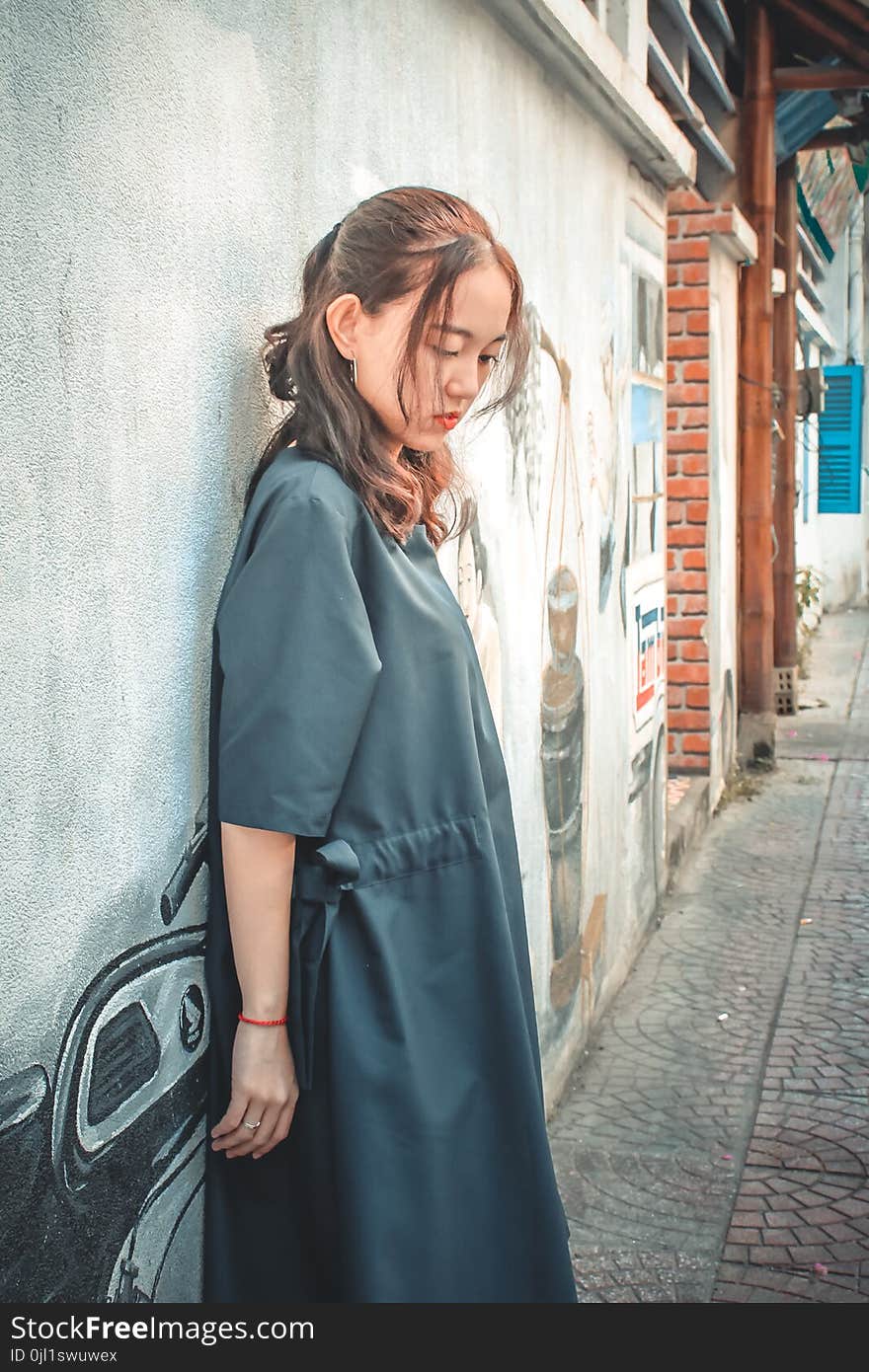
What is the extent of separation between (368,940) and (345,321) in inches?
30.7

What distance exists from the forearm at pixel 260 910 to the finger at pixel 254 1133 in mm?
131

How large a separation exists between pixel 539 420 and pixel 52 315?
2033 mm

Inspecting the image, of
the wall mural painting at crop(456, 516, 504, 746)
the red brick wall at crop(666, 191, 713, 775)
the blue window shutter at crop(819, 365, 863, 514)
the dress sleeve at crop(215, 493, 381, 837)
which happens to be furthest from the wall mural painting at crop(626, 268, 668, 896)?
the blue window shutter at crop(819, 365, 863, 514)

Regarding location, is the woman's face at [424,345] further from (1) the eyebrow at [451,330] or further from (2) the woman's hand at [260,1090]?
(2) the woman's hand at [260,1090]

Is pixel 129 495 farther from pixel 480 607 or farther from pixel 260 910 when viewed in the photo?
pixel 480 607

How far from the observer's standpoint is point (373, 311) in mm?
1783

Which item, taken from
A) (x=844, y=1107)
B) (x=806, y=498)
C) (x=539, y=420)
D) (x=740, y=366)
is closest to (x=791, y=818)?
(x=740, y=366)

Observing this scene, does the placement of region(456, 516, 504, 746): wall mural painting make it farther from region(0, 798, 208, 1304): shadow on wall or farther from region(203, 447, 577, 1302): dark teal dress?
region(0, 798, 208, 1304): shadow on wall

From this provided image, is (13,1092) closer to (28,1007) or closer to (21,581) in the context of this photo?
(28,1007)

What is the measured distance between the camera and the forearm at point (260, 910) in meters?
1.63

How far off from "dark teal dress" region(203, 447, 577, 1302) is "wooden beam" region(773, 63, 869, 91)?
6438mm

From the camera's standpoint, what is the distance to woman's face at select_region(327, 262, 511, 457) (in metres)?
1.78

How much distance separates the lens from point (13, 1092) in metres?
1.47

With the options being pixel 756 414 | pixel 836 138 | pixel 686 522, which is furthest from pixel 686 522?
pixel 836 138
